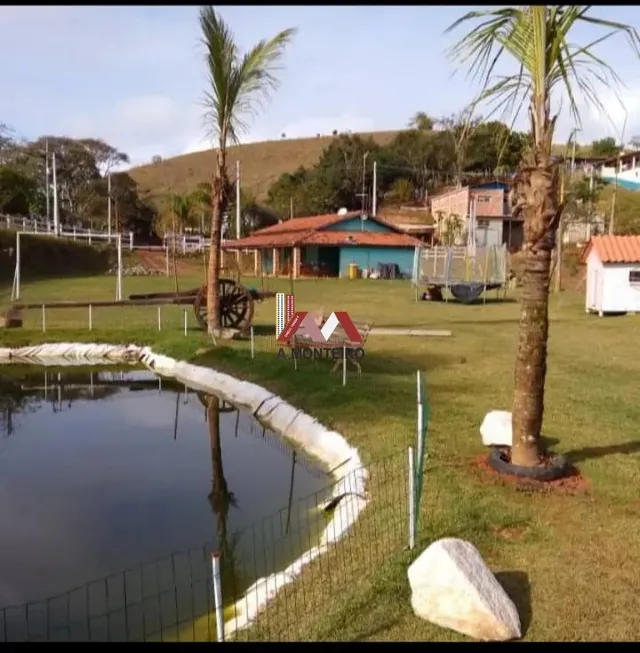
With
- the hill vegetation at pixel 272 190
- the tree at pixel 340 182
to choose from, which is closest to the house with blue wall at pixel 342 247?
the hill vegetation at pixel 272 190

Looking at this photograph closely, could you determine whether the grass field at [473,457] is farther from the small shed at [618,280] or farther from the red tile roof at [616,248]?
the red tile roof at [616,248]

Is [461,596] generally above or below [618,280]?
below

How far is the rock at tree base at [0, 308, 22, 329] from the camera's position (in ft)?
57.0

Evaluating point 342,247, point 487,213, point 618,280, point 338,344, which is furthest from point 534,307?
point 487,213

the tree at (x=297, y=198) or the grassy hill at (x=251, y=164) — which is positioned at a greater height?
the grassy hill at (x=251, y=164)

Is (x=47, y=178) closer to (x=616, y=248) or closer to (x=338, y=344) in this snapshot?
(x=616, y=248)

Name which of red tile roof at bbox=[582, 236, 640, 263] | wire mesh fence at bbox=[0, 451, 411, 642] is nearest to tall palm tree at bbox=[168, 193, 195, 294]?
red tile roof at bbox=[582, 236, 640, 263]

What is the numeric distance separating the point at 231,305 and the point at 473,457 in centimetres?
1068

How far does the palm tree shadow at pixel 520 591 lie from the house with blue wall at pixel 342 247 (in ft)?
115

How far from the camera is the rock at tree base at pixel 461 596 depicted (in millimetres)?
4133

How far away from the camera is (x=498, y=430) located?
24.4 feet

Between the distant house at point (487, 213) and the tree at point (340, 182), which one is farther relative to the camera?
the tree at point (340, 182)
